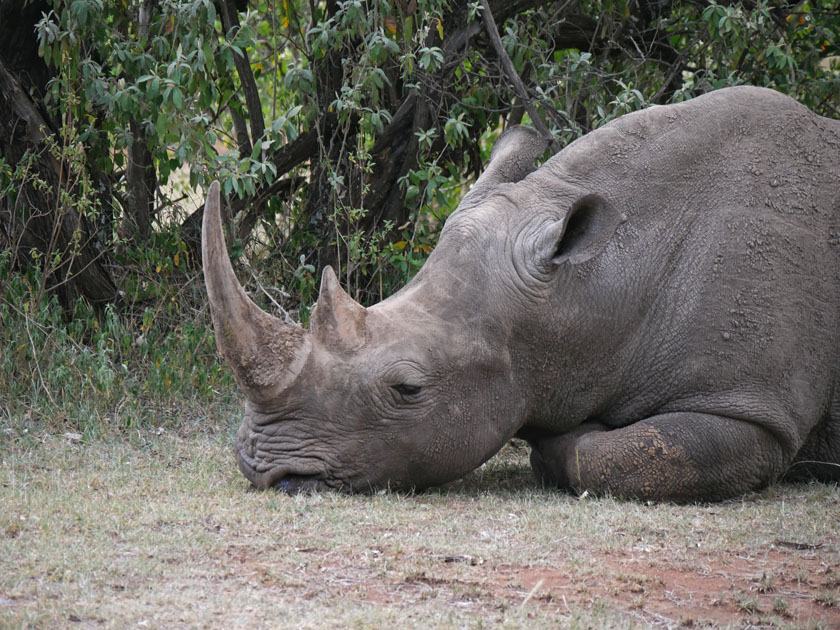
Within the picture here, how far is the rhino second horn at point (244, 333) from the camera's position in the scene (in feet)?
17.2

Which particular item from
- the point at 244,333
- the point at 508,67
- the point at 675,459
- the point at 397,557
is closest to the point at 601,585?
the point at 397,557

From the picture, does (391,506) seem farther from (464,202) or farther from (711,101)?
(711,101)

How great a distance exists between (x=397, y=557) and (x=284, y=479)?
111 centimetres

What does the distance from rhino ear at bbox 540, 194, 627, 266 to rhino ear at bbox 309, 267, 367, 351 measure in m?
0.95

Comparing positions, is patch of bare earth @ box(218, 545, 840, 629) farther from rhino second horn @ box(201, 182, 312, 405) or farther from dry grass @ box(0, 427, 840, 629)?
rhino second horn @ box(201, 182, 312, 405)

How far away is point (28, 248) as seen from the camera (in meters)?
8.29

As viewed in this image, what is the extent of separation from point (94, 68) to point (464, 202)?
279 cm

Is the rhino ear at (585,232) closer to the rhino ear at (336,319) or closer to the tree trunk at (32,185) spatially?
the rhino ear at (336,319)

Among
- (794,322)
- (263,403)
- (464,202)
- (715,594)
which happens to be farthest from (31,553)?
(794,322)

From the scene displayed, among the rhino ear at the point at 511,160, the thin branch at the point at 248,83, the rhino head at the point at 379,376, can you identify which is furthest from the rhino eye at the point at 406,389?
the thin branch at the point at 248,83

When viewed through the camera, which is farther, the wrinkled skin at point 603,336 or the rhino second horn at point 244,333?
the wrinkled skin at point 603,336

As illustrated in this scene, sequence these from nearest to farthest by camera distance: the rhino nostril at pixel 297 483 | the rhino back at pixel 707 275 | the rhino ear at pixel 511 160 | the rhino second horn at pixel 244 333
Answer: the rhino second horn at pixel 244 333, the rhino nostril at pixel 297 483, the rhino back at pixel 707 275, the rhino ear at pixel 511 160

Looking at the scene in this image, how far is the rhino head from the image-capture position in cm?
538

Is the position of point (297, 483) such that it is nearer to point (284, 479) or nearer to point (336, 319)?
point (284, 479)
